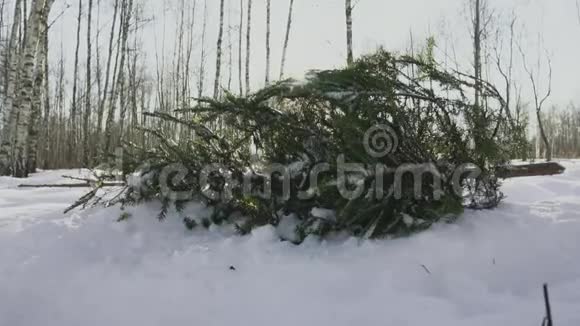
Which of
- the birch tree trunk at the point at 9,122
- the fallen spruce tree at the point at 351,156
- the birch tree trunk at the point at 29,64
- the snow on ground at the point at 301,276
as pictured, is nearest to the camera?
the snow on ground at the point at 301,276

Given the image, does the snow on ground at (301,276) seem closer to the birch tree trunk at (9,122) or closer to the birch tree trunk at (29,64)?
the birch tree trunk at (29,64)

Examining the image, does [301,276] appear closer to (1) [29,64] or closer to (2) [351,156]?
(2) [351,156]

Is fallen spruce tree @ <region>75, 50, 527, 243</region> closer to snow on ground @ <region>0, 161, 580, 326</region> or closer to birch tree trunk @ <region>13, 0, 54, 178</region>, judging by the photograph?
snow on ground @ <region>0, 161, 580, 326</region>

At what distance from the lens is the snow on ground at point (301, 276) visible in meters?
2.01

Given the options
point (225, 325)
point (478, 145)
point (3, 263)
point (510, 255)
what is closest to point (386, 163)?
point (478, 145)

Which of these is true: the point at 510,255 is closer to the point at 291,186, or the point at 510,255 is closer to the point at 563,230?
the point at 563,230

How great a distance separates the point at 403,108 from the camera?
2.71 m

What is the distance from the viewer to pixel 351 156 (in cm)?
269

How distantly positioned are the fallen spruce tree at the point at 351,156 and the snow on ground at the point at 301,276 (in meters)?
0.18

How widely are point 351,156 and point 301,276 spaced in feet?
2.65

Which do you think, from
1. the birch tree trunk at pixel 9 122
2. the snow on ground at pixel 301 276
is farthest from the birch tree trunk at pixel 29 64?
the snow on ground at pixel 301 276

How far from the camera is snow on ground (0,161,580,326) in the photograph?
79.0 inches

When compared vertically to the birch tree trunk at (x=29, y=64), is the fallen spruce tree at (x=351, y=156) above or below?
below

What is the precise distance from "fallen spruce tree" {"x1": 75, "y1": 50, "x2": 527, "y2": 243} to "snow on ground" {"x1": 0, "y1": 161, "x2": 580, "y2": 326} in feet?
0.60
